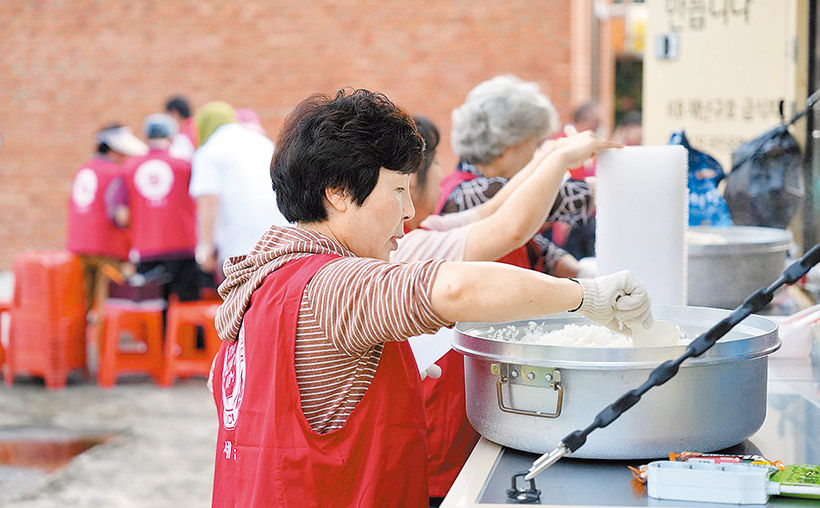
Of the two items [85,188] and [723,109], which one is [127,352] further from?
[723,109]

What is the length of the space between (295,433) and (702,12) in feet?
12.8

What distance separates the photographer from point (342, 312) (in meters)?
1.38

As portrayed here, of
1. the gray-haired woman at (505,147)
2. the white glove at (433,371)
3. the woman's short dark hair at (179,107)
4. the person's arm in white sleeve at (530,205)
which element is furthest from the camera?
the woman's short dark hair at (179,107)

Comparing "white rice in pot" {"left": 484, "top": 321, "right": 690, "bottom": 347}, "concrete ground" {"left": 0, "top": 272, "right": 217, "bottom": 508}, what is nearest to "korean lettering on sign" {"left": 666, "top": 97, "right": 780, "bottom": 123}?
"concrete ground" {"left": 0, "top": 272, "right": 217, "bottom": 508}

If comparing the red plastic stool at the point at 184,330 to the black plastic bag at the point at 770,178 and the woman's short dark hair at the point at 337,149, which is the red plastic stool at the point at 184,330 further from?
the woman's short dark hair at the point at 337,149

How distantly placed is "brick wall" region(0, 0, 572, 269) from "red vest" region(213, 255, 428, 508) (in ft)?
24.3

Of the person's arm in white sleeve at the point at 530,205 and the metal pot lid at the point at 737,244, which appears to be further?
the metal pot lid at the point at 737,244

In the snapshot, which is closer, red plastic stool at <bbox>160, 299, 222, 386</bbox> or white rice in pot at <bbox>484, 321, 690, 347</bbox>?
white rice in pot at <bbox>484, 321, 690, 347</bbox>

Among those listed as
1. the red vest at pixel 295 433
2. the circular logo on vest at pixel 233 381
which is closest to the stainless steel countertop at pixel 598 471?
the red vest at pixel 295 433

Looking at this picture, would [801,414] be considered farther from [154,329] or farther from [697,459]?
[154,329]

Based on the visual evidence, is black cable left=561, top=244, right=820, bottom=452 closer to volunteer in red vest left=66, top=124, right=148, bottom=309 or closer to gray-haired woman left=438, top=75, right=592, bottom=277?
gray-haired woman left=438, top=75, right=592, bottom=277

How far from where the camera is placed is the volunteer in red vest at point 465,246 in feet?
6.48

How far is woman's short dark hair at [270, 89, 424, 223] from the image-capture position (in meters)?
1.51

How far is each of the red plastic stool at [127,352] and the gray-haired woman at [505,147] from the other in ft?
12.7
